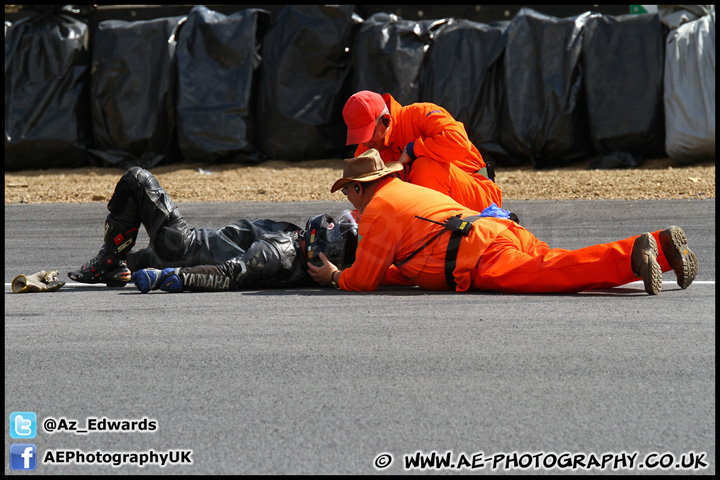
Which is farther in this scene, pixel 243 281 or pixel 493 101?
pixel 493 101

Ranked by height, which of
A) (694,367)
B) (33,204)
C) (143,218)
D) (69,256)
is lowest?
(33,204)

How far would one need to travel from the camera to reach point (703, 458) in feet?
8.64

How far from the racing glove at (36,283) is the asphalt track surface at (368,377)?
129 millimetres

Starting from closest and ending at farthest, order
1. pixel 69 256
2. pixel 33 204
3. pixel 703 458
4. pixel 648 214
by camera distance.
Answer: pixel 703 458 → pixel 69 256 → pixel 648 214 → pixel 33 204

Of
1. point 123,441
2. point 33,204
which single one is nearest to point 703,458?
point 123,441

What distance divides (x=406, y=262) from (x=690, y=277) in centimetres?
166

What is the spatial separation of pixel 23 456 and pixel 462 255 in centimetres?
278

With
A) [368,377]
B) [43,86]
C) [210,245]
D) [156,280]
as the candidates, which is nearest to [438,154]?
[210,245]

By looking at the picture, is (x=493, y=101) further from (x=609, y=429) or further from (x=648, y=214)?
(x=609, y=429)

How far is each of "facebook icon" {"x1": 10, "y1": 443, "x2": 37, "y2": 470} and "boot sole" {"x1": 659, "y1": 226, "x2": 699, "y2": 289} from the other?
3429 mm

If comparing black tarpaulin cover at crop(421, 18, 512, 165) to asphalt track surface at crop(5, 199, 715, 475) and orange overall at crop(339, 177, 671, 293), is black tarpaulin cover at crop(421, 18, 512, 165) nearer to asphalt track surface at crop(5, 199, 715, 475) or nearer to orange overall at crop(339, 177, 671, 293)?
asphalt track surface at crop(5, 199, 715, 475)

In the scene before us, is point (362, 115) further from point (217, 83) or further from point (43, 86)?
point (43, 86)

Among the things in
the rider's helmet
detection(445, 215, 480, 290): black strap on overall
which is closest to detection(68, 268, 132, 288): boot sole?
the rider's helmet

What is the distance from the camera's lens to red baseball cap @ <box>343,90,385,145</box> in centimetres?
572
